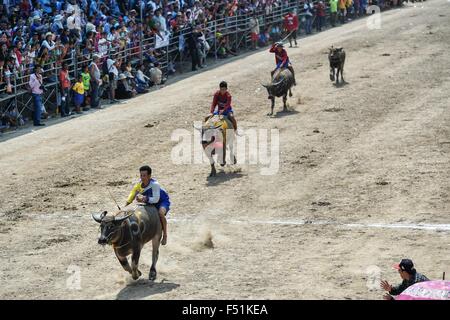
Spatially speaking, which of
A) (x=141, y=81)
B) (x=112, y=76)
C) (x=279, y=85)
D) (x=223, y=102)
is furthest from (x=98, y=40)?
(x=223, y=102)

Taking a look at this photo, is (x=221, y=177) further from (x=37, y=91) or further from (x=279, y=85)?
(x=37, y=91)

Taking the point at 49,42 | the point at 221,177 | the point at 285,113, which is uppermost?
the point at 49,42

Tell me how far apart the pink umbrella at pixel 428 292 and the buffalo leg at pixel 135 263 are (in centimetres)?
586

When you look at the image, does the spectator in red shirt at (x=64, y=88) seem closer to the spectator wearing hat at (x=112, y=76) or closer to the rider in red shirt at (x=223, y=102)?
the spectator wearing hat at (x=112, y=76)

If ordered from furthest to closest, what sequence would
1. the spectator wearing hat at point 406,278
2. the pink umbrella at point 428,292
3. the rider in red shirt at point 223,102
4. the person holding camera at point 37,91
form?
the person holding camera at point 37,91, the rider in red shirt at point 223,102, the spectator wearing hat at point 406,278, the pink umbrella at point 428,292

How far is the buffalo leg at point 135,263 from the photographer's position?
645 inches

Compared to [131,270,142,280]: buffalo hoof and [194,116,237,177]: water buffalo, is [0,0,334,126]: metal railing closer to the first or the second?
[194,116,237,177]: water buffalo

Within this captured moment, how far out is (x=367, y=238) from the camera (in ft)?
62.8

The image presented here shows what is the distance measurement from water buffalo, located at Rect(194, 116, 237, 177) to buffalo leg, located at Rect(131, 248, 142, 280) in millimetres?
7317

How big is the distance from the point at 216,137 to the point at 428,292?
12439mm

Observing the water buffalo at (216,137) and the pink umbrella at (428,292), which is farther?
the water buffalo at (216,137)

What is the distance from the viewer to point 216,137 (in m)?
23.7

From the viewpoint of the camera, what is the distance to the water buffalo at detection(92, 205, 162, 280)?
15.6m

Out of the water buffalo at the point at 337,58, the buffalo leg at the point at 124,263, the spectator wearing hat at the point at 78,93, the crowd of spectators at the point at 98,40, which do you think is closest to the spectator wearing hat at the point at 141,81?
the crowd of spectators at the point at 98,40
